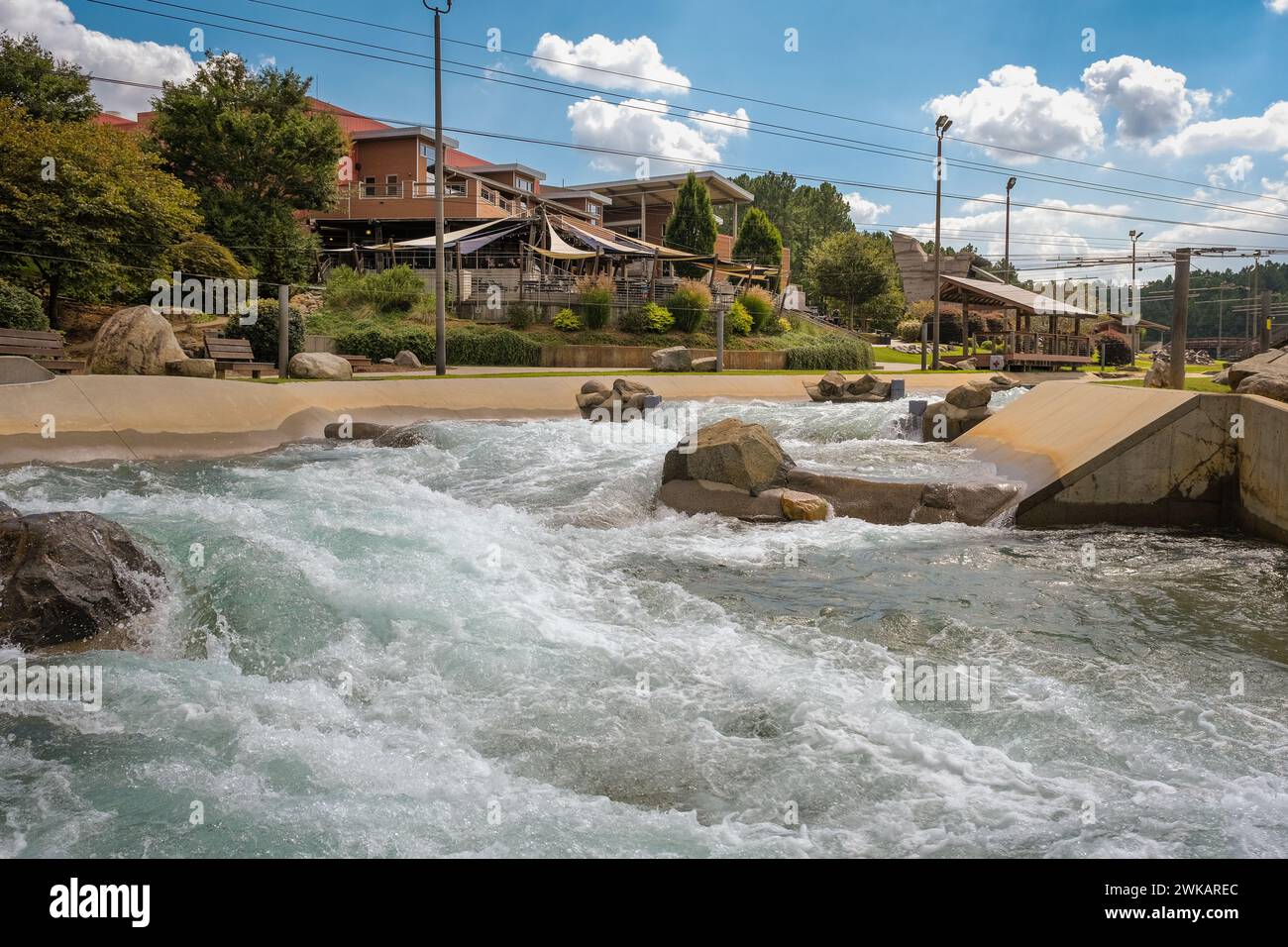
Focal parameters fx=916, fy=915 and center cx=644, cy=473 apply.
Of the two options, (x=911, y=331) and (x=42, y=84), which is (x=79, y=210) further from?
(x=911, y=331)

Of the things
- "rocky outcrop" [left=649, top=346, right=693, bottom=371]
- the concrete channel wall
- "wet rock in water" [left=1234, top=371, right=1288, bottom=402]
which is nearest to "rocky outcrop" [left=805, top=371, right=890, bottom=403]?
"rocky outcrop" [left=649, top=346, right=693, bottom=371]

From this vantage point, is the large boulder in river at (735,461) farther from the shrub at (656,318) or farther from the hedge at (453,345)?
the shrub at (656,318)

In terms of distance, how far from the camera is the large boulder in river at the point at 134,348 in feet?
61.8

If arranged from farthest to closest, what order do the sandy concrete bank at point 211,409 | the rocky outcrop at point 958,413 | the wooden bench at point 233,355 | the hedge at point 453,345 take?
1. the hedge at point 453,345
2. the wooden bench at point 233,355
3. the rocky outcrop at point 958,413
4. the sandy concrete bank at point 211,409

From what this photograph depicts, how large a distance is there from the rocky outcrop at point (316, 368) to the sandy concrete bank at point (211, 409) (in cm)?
146

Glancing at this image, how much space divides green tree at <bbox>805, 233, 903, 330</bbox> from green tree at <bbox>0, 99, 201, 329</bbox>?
1438 inches

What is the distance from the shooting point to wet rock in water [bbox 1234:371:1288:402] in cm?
1138

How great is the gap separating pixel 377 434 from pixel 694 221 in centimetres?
3702

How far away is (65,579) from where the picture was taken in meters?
6.35

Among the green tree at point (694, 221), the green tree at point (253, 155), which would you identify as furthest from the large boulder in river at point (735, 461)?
the green tree at point (694, 221)

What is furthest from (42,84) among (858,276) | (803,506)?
(858,276)
